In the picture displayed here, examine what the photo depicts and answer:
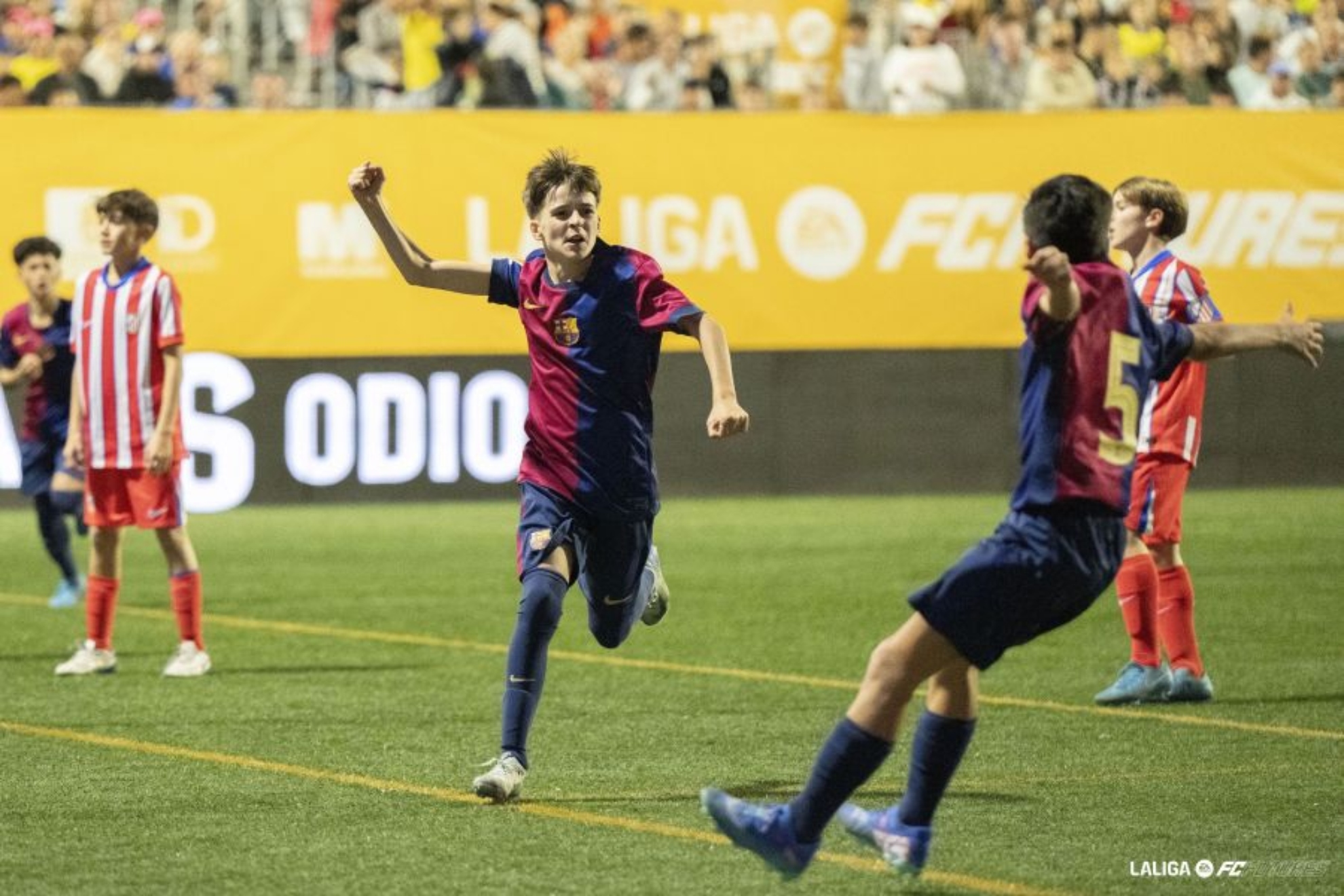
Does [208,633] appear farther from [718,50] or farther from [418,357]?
[718,50]

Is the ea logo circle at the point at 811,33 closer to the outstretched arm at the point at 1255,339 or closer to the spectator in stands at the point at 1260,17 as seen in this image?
the spectator in stands at the point at 1260,17

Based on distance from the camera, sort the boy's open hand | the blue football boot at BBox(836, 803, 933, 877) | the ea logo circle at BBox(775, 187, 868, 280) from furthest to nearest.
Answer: the ea logo circle at BBox(775, 187, 868, 280)
the boy's open hand
the blue football boot at BBox(836, 803, 933, 877)

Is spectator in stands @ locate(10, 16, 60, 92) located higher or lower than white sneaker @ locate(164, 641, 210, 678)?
higher

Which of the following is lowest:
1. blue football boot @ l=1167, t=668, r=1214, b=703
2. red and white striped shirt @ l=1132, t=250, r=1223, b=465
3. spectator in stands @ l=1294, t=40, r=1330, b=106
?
blue football boot @ l=1167, t=668, r=1214, b=703

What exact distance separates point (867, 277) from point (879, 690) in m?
14.2

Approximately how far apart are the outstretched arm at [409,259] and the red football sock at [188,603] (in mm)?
3337

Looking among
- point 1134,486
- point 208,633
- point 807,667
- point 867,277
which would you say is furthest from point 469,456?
point 1134,486

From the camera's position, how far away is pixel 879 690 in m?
5.98

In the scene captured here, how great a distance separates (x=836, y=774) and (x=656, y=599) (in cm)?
266

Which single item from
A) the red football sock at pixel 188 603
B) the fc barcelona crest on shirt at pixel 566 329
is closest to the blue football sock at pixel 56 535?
the red football sock at pixel 188 603

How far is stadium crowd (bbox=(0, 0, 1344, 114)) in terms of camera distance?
66.2ft

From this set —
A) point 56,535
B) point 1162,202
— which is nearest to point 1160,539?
point 1162,202

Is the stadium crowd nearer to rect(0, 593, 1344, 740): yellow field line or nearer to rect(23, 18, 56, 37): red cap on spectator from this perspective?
rect(23, 18, 56, 37): red cap on spectator

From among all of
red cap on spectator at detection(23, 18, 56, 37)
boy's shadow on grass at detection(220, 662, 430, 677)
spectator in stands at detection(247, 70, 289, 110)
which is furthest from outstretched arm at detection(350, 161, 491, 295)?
red cap on spectator at detection(23, 18, 56, 37)
